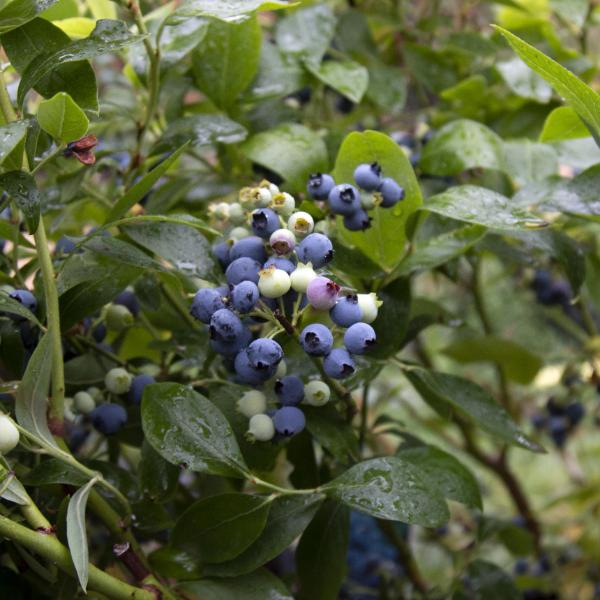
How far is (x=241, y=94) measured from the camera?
87 cm

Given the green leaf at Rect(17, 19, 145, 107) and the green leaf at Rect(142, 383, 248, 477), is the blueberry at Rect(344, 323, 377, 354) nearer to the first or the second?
the green leaf at Rect(142, 383, 248, 477)

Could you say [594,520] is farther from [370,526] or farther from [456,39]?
[456,39]

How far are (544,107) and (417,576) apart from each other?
56cm

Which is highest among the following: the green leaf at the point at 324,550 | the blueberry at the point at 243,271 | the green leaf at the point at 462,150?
the blueberry at the point at 243,271

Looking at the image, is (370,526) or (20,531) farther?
(370,526)

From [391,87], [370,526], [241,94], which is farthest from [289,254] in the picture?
[370,526]

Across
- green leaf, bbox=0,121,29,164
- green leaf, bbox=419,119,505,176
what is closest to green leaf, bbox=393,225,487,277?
green leaf, bbox=419,119,505,176

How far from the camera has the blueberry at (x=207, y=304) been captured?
0.58m

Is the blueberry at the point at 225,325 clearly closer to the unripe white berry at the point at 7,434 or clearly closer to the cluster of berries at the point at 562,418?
the unripe white berry at the point at 7,434

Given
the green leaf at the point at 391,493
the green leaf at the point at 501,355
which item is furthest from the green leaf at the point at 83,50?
the green leaf at the point at 501,355

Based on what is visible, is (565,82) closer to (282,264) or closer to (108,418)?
(282,264)

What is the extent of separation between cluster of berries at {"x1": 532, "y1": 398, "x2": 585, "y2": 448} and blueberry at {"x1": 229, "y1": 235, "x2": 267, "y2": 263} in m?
0.81

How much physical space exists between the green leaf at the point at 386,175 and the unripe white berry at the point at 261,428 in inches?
6.9

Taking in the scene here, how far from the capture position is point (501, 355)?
115 cm
